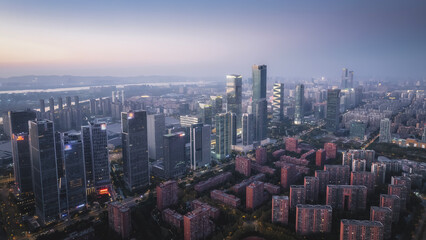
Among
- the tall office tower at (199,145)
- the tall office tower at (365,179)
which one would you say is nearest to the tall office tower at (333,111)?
the tall office tower at (365,179)

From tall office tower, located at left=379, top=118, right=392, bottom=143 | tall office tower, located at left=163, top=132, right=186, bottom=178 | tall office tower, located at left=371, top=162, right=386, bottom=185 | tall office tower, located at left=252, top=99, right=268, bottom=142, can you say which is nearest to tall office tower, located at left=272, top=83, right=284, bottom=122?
tall office tower, located at left=252, top=99, right=268, bottom=142

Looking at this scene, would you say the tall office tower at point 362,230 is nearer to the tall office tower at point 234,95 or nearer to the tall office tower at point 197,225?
the tall office tower at point 197,225

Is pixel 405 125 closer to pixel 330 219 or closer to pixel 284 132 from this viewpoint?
pixel 284 132

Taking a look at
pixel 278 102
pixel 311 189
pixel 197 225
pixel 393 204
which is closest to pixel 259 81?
pixel 278 102

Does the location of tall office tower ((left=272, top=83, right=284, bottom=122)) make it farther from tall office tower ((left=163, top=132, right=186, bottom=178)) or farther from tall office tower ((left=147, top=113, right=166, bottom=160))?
tall office tower ((left=163, top=132, right=186, bottom=178))

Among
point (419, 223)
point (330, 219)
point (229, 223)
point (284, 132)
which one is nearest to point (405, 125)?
point (284, 132)

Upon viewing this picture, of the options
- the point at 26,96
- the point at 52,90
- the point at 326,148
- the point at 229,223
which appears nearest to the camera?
the point at 229,223
